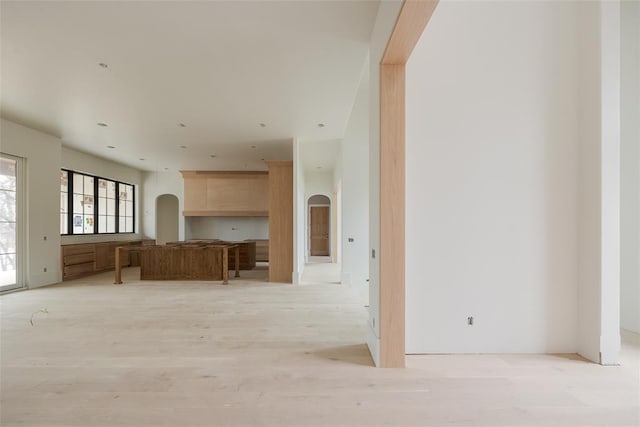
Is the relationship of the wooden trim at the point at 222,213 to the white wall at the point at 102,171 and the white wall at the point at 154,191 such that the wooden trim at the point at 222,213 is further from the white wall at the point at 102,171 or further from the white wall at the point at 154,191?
the white wall at the point at 102,171

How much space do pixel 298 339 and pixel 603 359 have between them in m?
2.60

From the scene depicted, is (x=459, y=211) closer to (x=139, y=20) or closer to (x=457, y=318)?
(x=457, y=318)

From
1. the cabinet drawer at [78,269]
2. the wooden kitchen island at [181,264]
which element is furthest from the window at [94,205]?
the wooden kitchen island at [181,264]

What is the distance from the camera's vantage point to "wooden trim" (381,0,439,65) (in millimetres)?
1817

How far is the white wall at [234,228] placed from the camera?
33.9ft

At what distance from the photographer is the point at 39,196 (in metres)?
5.78

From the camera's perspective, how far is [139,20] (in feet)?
8.59

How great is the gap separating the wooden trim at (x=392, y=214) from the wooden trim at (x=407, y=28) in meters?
0.09

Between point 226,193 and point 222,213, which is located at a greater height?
point 226,193

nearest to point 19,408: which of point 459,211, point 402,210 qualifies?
point 402,210

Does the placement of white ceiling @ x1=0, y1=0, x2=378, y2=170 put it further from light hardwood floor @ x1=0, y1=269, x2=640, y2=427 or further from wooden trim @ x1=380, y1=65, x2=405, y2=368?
light hardwood floor @ x1=0, y1=269, x2=640, y2=427

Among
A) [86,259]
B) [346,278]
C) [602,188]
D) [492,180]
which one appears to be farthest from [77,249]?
[602,188]

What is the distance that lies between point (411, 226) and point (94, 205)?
839cm

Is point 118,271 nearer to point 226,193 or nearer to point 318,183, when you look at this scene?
point 226,193
